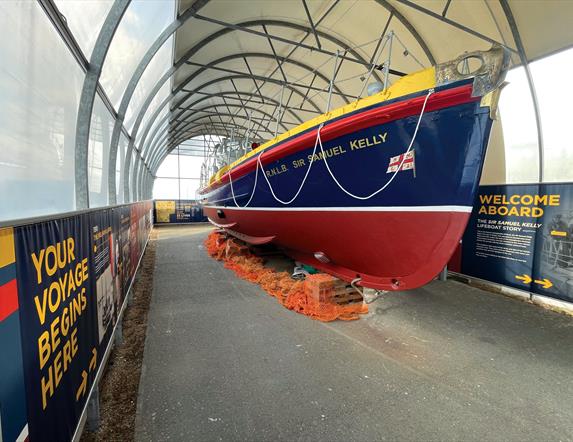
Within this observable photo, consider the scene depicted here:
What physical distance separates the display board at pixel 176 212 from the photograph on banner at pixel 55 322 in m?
15.2

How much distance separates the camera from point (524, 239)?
13.1 ft

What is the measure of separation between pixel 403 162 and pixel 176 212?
53.9 ft

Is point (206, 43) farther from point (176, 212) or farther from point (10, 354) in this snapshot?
point (176, 212)

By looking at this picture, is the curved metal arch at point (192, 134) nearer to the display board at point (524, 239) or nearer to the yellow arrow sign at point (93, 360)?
the display board at point (524, 239)

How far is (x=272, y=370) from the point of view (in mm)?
2285

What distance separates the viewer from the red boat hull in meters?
2.46

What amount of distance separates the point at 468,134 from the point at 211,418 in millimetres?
2817

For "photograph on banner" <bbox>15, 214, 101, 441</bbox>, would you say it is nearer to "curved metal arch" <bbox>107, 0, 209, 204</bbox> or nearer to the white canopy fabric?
the white canopy fabric

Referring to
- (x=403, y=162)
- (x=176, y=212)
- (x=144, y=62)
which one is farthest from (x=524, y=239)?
(x=176, y=212)

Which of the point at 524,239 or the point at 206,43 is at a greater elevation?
the point at 206,43

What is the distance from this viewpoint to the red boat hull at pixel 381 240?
246 centimetres

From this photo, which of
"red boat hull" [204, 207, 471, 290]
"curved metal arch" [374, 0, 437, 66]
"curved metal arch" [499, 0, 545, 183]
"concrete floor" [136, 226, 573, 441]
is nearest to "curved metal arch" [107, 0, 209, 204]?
"concrete floor" [136, 226, 573, 441]

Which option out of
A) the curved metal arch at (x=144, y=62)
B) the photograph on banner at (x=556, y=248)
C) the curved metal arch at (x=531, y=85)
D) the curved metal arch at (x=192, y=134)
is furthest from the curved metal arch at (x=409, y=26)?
the curved metal arch at (x=192, y=134)

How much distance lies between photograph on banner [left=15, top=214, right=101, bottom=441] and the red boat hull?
2.36m
